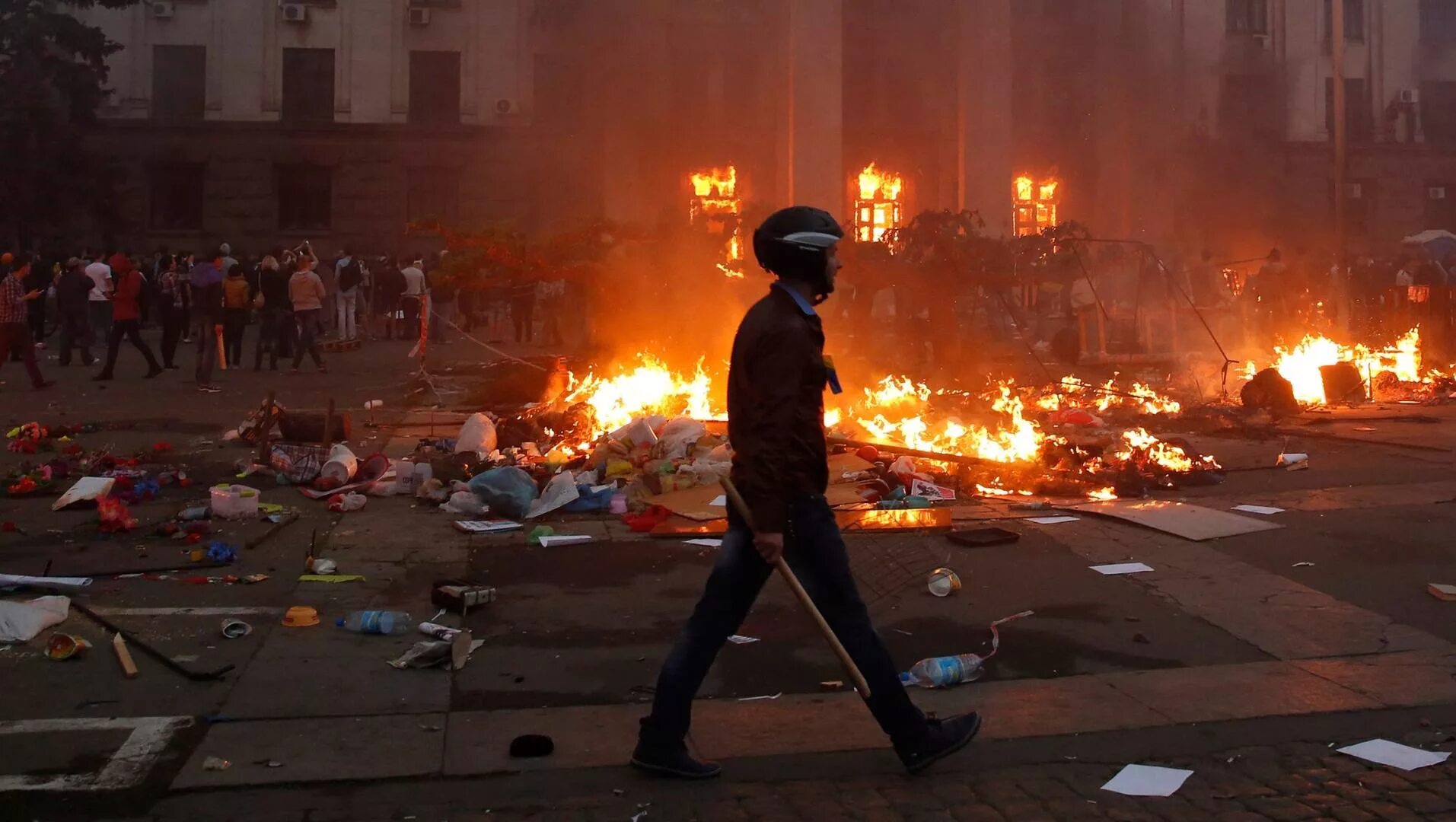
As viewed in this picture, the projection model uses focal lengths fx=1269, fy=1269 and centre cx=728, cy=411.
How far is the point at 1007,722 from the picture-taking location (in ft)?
14.8

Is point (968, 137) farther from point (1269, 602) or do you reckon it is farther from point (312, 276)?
point (1269, 602)

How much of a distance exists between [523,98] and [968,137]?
41.9 feet

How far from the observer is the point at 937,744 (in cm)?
400

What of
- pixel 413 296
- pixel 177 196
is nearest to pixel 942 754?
pixel 413 296

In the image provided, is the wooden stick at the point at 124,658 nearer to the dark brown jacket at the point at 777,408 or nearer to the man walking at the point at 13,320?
the dark brown jacket at the point at 777,408

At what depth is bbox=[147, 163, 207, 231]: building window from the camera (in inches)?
1421

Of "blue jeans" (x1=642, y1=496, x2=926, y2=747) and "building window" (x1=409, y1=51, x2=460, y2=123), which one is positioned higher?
"building window" (x1=409, y1=51, x2=460, y2=123)

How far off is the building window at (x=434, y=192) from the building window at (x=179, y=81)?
6333mm

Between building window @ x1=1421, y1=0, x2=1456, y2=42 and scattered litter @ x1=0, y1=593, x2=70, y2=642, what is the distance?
4512cm

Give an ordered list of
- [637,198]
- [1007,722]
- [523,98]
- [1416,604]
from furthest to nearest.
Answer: [523,98] → [637,198] → [1416,604] → [1007,722]

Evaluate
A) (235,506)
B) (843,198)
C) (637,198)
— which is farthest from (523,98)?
(235,506)

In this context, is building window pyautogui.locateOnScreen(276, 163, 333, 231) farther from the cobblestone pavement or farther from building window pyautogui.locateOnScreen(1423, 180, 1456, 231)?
the cobblestone pavement

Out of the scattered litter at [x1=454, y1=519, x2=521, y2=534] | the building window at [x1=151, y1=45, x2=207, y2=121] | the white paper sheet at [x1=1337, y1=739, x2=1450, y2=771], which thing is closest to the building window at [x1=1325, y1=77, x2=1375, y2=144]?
the building window at [x1=151, y1=45, x2=207, y2=121]

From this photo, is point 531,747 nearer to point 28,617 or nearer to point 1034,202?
point 28,617
